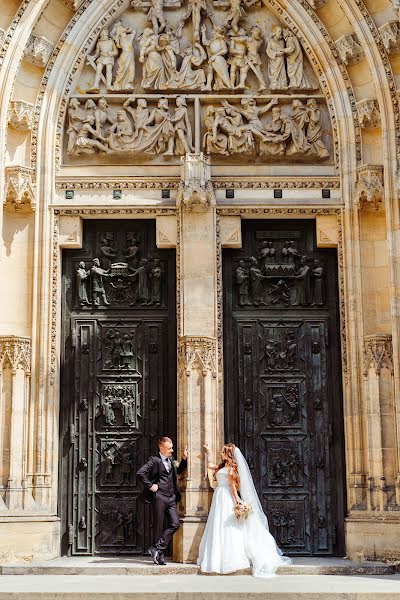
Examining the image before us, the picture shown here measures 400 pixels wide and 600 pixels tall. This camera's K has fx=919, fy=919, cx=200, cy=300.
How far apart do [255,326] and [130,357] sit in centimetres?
202

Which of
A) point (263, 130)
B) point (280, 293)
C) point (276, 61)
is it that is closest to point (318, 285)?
point (280, 293)

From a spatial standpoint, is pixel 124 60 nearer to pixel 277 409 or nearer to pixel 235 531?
pixel 277 409

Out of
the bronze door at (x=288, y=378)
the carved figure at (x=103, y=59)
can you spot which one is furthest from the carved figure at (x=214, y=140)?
the carved figure at (x=103, y=59)

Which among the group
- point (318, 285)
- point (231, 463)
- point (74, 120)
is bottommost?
point (231, 463)

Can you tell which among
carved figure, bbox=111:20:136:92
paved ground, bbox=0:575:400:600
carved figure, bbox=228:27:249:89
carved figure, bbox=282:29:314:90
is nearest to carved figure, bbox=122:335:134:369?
paved ground, bbox=0:575:400:600

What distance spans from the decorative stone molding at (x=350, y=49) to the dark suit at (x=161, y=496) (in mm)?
6840

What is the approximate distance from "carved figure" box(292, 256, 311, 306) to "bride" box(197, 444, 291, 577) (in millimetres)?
Result: 2796

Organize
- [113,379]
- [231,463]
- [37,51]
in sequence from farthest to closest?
[37,51]
[113,379]
[231,463]

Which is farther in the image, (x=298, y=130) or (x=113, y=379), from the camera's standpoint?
(x=298, y=130)

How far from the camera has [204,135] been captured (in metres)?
14.6

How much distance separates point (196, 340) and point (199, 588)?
4084 millimetres

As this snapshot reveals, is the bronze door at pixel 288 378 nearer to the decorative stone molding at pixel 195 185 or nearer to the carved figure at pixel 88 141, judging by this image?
the decorative stone molding at pixel 195 185

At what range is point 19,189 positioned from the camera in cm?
1397

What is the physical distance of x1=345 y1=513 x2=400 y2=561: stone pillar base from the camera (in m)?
12.9
